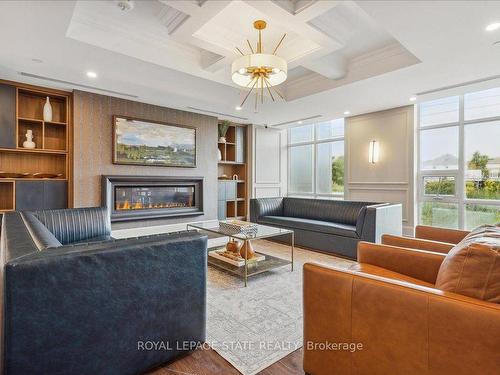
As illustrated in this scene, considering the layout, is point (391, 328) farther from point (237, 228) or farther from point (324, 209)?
point (324, 209)

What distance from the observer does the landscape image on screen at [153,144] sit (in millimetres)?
4953

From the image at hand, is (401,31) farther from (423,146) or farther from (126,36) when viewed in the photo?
(423,146)

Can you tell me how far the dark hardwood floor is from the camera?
1.54 m

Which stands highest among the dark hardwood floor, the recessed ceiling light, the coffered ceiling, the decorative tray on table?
the coffered ceiling

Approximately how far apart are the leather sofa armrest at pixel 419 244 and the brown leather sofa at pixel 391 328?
3.12 ft

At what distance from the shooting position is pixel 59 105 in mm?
4691

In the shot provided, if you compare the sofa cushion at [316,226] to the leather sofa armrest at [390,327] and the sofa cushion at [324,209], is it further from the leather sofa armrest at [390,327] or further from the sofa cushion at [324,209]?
the leather sofa armrest at [390,327]

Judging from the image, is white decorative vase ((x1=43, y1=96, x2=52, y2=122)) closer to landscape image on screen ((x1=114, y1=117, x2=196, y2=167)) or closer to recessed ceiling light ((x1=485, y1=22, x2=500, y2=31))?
landscape image on screen ((x1=114, y1=117, x2=196, y2=167))

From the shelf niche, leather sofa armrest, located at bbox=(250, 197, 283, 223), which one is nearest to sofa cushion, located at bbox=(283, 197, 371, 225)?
leather sofa armrest, located at bbox=(250, 197, 283, 223)

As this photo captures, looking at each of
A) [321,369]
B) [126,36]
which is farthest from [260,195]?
[321,369]

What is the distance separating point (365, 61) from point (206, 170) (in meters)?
3.69

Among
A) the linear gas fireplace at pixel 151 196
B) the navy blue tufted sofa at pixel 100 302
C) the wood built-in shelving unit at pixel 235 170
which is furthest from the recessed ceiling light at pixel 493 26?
the wood built-in shelving unit at pixel 235 170

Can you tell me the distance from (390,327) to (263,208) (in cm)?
403

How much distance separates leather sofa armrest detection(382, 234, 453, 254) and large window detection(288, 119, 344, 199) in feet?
14.6
